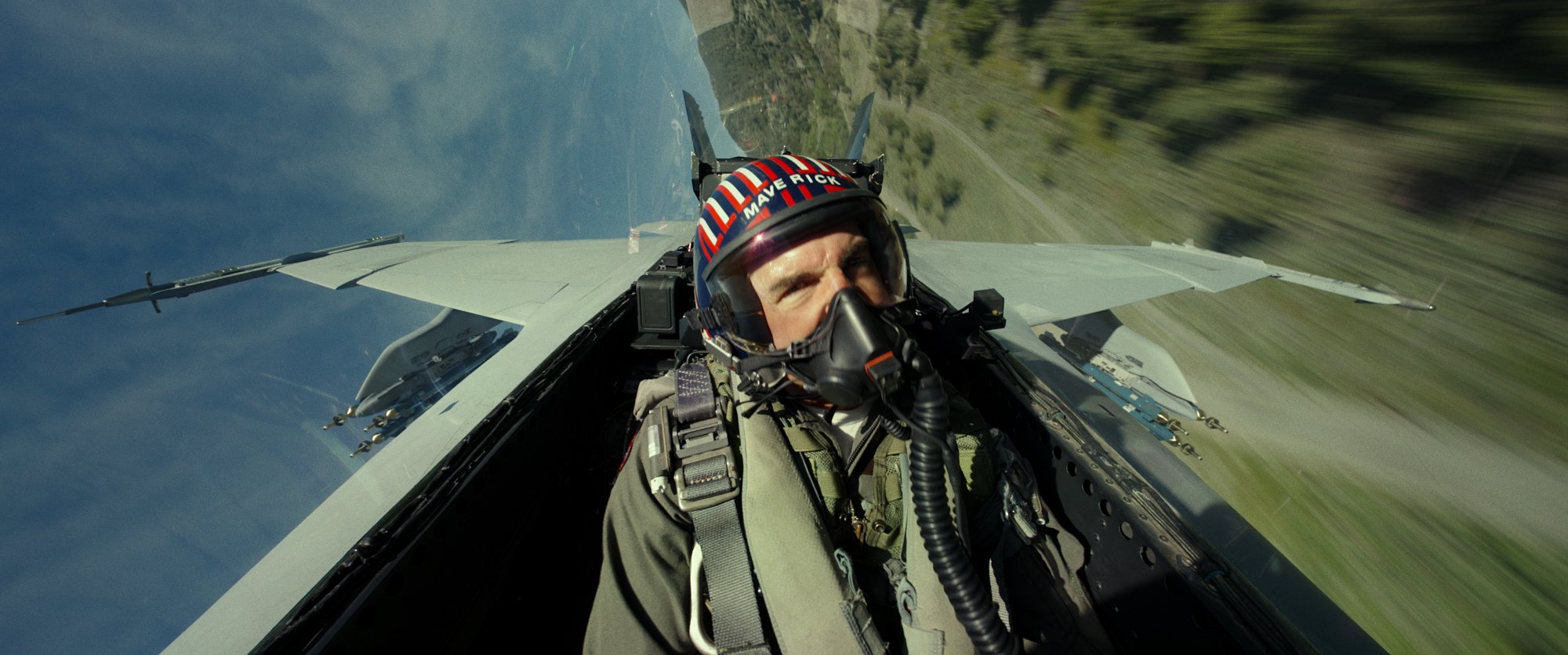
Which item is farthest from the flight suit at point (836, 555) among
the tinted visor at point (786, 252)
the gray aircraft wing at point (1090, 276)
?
the gray aircraft wing at point (1090, 276)

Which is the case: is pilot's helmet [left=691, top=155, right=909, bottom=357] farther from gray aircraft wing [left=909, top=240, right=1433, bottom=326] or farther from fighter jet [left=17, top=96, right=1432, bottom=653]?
gray aircraft wing [left=909, top=240, right=1433, bottom=326]

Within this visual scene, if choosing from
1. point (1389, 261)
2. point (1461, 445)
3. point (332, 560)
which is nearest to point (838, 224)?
point (332, 560)

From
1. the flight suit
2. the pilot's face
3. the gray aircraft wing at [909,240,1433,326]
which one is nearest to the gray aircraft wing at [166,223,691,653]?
the flight suit

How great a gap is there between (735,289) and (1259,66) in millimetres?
2817

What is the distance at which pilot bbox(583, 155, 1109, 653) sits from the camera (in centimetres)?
112

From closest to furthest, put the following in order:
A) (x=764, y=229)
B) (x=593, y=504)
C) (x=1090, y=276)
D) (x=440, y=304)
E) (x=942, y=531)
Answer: (x=942, y=531)
(x=764, y=229)
(x=593, y=504)
(x=1090, y=276)
(x=440, y=304)

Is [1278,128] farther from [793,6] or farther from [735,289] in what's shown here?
[793,6]

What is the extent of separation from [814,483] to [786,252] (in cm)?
64

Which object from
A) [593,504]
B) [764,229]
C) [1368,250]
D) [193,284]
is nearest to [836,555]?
[764,229]

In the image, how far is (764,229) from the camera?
4.35 ft

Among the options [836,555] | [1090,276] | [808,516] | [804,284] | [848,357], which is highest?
[804,284]

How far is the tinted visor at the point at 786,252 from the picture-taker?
1.33 meters

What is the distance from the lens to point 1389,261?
210 cm

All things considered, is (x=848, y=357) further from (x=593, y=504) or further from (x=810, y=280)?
(x=593, y=504)
